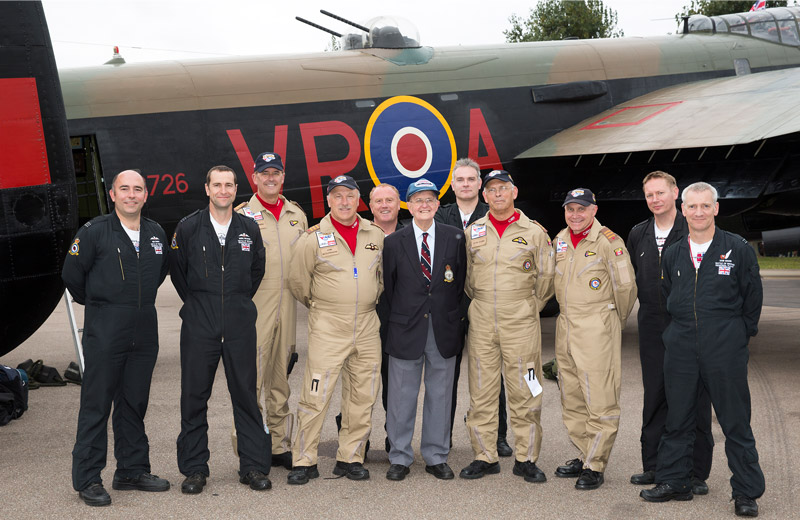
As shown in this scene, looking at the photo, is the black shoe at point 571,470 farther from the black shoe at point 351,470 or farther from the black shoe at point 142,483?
the black shoe at point 142,483

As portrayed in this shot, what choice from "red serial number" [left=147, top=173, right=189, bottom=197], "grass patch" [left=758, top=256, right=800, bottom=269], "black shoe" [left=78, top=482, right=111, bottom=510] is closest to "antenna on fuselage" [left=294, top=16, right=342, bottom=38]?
"red serial number" [left=147, top=173, right=189, bottom=197]

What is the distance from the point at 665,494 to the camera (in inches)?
180

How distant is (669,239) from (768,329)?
7.47 meters

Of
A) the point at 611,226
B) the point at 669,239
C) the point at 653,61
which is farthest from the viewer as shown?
the point at 653,61

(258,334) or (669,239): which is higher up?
(669,239)

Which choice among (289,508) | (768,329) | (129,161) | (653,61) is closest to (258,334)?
(289,508)

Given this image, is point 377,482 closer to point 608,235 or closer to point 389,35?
point 608,235

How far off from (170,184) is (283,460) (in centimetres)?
396

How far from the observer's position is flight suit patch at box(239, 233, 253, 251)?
500 centimetres

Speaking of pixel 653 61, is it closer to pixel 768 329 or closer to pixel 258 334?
pixel 768 329

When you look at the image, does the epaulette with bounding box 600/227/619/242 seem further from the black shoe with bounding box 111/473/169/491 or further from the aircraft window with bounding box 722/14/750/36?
the aircraft window with bounding box 722/14/750/36

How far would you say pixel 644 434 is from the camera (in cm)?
507

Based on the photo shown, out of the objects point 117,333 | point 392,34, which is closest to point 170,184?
point 392,34

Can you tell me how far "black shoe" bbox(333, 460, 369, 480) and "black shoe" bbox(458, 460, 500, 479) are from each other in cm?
66
